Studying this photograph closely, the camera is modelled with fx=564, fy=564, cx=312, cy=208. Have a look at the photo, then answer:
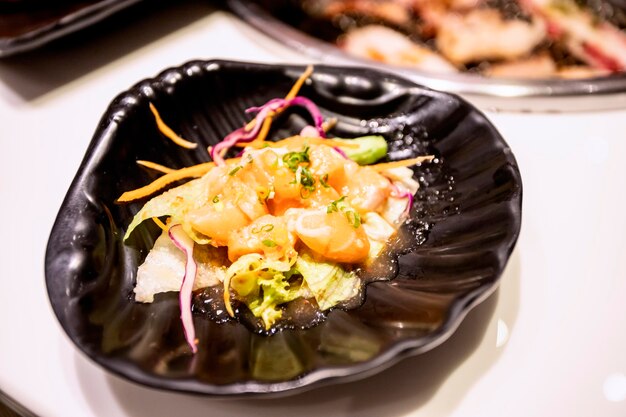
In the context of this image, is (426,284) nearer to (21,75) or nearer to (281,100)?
(281,100)

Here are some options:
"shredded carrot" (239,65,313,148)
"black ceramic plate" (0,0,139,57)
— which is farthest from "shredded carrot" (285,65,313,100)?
"black ceramic plate" (0,0,139,57)

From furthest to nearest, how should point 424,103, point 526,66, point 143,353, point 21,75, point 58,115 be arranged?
point 526,66 < point 21,75 < point 58,115 < point 424,103 < point 143,353

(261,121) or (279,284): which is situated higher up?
(261,121)

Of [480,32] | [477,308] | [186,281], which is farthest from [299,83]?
[480,32]

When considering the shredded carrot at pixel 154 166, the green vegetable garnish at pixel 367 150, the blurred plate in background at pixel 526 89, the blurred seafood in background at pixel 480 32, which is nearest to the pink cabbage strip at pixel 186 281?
the shredded carrot at pixel 154 166

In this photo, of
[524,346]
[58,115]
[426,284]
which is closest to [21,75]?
[58,115]

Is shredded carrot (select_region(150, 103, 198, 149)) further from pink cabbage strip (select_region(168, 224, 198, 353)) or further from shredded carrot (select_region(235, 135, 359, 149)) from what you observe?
pink cabbage strip (select_region(168, 224, 198, 353))

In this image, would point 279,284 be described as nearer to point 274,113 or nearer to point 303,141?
point 303,141

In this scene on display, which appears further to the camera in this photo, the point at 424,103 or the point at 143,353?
the point at 424,103
